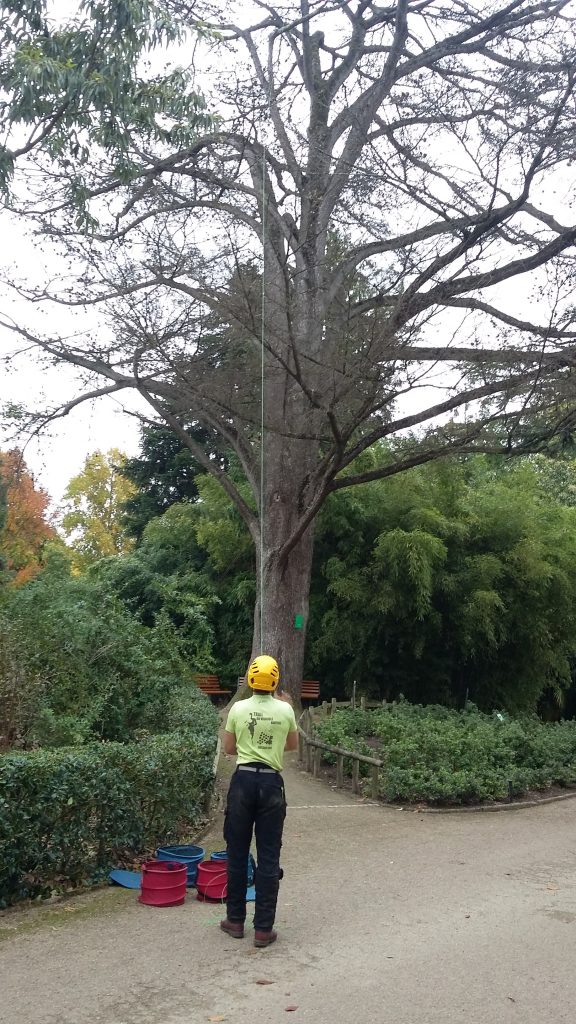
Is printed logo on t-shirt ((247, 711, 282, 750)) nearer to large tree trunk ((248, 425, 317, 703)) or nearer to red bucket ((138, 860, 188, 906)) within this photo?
red bucket ((138, 860, 188, 906))

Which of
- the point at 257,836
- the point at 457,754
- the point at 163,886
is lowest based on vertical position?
the point at 163,886

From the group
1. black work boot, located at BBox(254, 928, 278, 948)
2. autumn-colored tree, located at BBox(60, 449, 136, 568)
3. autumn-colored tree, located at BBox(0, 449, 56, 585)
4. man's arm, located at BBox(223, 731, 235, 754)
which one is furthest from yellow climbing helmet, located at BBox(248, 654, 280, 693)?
autumn-colored tree, located at BBox(60, 449, 136, 568)

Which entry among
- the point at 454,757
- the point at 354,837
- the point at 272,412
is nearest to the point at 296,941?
the point at 354,837

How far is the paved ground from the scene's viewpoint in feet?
15.1

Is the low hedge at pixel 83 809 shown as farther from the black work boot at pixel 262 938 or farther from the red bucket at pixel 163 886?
the black work boot at pixel 262 938

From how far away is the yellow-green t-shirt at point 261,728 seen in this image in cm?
572

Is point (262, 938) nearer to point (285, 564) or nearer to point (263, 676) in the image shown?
point (263, 676)

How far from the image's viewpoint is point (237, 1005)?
4629 millimetres

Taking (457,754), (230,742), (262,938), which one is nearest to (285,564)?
(457,754)

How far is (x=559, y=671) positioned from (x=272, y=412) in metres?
9.52

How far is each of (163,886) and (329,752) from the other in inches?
271

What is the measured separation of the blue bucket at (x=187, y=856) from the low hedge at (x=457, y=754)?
4.66 m

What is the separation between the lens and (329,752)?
13.0 metres

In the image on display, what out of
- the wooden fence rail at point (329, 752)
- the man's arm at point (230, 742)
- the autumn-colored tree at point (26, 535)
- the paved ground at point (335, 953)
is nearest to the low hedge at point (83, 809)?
the paved ground at point (335, 953)
